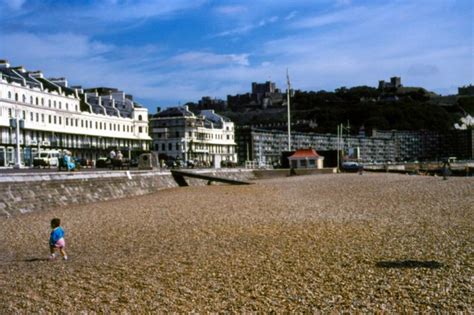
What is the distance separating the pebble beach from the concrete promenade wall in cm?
243

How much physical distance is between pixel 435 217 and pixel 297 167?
183 feet

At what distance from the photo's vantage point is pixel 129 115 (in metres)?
94.8

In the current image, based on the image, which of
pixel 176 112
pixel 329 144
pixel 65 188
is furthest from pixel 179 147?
pixel 65 188

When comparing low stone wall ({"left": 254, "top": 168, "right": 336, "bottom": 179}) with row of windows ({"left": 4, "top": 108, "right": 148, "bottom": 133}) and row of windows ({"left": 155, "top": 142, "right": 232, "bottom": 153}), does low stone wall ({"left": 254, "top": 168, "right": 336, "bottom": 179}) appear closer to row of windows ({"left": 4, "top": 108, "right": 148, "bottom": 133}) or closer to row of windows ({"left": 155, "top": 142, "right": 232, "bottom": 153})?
row of windows ({"left": 4, "top": 108, "right": 148, "bottom": 133})

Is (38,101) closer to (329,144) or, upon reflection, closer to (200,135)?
(200,135)

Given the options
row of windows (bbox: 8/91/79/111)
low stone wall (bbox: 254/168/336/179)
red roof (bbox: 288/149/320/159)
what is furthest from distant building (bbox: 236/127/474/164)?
row of windows (bbox: 8/91/79/111)

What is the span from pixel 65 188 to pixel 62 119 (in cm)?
5004

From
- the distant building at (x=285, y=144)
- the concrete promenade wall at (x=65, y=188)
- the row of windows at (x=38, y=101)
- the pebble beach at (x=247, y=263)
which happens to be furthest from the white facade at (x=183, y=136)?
the pebble beach at (x=247, y=263)

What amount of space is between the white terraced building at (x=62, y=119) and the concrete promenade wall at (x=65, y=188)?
51.2 ft

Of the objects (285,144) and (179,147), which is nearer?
(179,147)

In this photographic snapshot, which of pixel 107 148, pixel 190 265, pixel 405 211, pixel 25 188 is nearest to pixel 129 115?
pixel 107 148

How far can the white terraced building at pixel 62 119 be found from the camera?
206 ft

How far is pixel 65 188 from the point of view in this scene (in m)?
27.7

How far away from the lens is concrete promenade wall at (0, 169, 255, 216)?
77.2 feet
